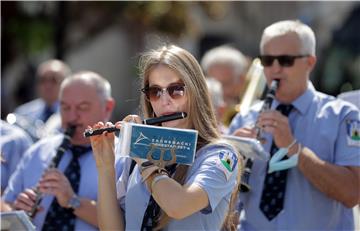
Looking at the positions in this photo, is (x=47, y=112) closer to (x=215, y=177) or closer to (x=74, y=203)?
(x=74, y=203)

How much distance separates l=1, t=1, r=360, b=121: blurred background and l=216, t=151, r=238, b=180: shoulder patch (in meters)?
8.62

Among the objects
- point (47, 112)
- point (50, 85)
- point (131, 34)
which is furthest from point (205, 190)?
point (131, 34)

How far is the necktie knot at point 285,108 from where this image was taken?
4.81m

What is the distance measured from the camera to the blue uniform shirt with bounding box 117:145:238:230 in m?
3.34

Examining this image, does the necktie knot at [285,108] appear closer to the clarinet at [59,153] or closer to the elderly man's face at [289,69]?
the elderly man's face at [289,69]

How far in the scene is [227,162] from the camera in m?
3.44

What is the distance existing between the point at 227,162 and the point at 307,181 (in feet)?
4.18

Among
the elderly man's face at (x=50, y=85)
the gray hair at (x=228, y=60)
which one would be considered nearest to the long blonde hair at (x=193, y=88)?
the gray hair at (x=228, y=60)

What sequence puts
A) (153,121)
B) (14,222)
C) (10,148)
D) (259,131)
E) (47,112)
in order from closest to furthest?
1. (14,222)
2. (153,121)
3. (259,131)
4. (10,148)
5. (47,112)

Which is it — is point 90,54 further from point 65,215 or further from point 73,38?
point 65,215

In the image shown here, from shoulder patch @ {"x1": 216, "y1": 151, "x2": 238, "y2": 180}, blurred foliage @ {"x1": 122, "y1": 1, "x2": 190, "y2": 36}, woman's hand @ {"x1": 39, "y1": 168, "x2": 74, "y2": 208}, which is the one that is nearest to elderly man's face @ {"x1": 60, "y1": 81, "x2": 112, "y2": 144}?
woman's hand @ {"x1": 39, "y1": 168, "x2": 74, "y2": 208}

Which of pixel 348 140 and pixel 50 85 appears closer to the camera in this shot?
pixel 348 140

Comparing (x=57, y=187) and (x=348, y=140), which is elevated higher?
(x=57, y=187)

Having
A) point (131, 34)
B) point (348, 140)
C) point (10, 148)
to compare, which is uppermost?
point (10, 148)
